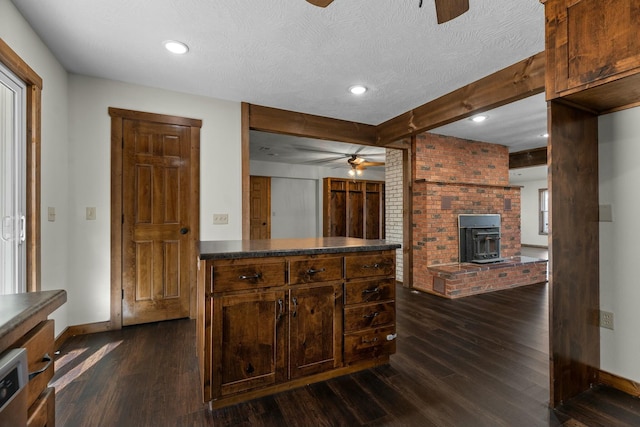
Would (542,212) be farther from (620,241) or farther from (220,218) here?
(220,218)

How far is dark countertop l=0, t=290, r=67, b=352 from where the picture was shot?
2.07ft

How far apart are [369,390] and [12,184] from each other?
2762 mm

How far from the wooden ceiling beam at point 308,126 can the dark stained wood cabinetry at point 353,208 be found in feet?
11.3

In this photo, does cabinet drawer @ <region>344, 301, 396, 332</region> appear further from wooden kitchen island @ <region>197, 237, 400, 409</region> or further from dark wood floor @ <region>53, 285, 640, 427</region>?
dark wood floor @ <region>53, 285, 640, 427</region>

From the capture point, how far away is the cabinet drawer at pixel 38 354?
70 centimetres

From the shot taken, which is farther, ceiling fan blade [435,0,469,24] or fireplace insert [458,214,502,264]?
fireplace insert [458,214,502,264]

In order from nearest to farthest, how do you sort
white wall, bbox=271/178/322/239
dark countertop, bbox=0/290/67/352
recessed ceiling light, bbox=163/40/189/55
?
1. dark countertop, bbox=0/290/67/352
2. recessed ceiling light, bbox=163/40/189/55
3. white wall, bbox=271/178/322/239

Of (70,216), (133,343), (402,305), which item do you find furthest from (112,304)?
(402,305)

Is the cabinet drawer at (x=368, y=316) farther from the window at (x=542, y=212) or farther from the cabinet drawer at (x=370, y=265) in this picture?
the window at (x=542, y=212)

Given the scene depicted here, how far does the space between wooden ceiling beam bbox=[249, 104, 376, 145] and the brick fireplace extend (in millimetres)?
948

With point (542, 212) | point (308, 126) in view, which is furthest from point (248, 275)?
point (542, 212)

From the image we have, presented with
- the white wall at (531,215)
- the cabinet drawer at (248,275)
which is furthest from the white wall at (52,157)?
the white wall at (531,215)

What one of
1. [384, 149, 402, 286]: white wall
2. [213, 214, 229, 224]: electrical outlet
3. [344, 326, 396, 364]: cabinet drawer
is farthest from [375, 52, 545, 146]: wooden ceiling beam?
[213, 214, 229, 224]: electrical outlet

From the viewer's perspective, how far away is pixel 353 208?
26.3 feet
